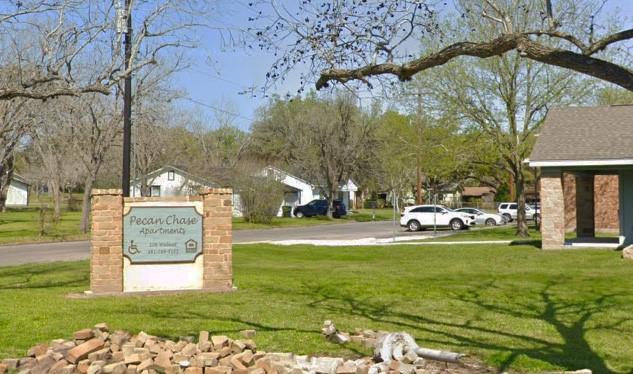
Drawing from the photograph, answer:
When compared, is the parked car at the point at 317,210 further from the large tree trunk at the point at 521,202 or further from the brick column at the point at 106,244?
the brick column at the point at 106,244

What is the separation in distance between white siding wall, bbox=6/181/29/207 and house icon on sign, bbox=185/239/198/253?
8953cm

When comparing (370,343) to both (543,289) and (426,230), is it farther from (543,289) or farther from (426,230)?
(426,230)

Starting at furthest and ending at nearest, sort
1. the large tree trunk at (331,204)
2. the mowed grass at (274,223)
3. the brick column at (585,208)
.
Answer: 1. the large tree trunk at (331,204)
2. the mowed grass at (274,223)
3. the brick column at (585,208)

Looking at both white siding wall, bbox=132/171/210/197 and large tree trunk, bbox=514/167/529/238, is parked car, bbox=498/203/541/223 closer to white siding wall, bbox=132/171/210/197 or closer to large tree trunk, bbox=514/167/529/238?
large tree trunk, bbox=514/167/529/238

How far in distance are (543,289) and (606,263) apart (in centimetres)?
648

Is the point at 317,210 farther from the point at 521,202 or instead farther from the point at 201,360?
the point at 201,360

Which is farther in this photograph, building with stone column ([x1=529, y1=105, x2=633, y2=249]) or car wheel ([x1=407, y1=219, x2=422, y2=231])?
car wheel ([x1=407, y1=219, x2=422, y2=231])

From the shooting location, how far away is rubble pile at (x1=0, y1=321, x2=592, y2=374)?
6.88 m

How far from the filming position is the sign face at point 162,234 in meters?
13.5

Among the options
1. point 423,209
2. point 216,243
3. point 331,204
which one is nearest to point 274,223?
point 331,204

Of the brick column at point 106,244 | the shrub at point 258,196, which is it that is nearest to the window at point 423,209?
the shrub at point 258,196

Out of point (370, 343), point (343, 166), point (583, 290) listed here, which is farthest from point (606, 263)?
point (343, 166)

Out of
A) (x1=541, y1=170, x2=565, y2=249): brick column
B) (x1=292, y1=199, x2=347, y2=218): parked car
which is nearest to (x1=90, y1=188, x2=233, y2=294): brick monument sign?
(x1=541, y1=170, x2=565, y2=249): brick column

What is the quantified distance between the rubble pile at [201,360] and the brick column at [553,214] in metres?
18.7
